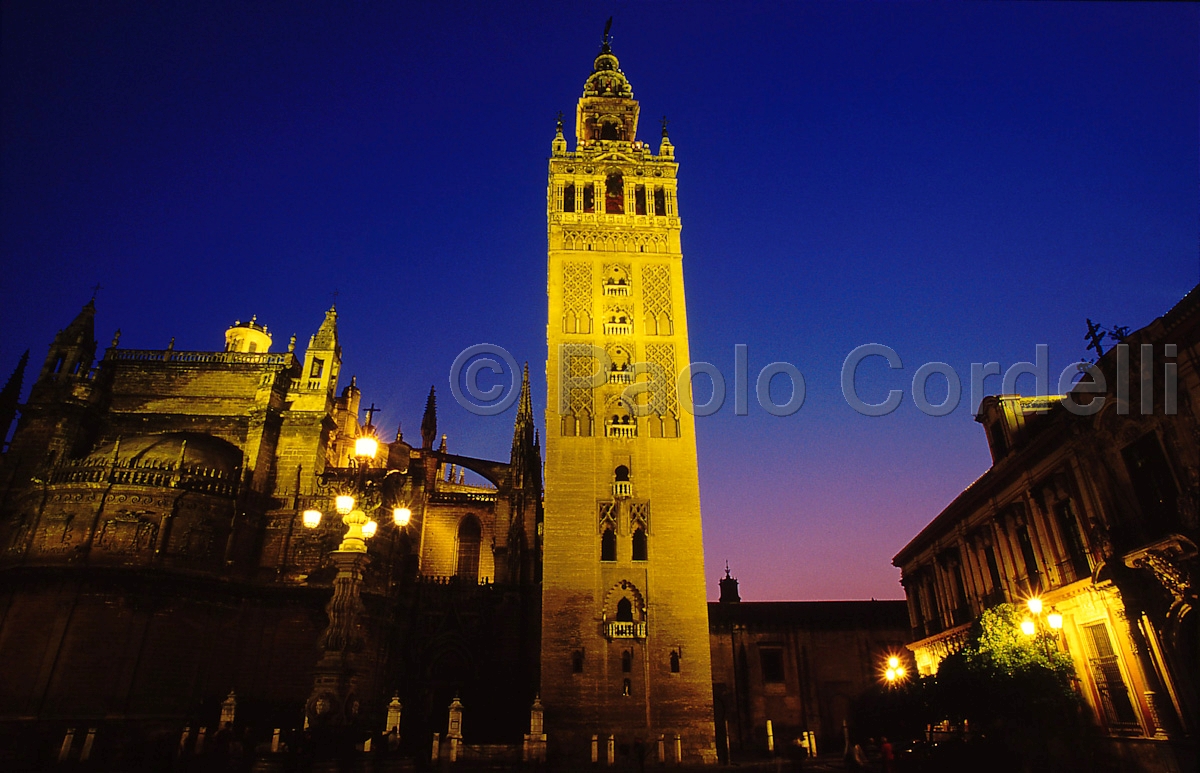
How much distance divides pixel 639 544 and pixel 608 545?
1.41 m

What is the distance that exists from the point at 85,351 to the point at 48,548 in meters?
13.5

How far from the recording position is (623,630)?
1152 inches

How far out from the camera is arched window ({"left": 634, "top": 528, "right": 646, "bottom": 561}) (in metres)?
31.0

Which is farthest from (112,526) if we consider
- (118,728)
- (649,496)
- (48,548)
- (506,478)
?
(649,496)

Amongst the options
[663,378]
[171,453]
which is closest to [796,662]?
[663,378]

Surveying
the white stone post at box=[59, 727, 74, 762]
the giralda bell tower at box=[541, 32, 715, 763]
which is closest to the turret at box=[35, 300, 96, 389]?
the white stone post at box=[59, 727, 74, 762]

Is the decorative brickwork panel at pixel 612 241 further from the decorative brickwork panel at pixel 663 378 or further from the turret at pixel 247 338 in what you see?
the turret at pixel 247 338

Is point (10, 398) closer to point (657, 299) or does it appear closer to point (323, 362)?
point (323, 362)

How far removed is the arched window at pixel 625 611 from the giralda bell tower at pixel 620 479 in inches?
2.3

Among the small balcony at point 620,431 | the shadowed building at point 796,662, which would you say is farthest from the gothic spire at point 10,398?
the shadowed building at point 796,662

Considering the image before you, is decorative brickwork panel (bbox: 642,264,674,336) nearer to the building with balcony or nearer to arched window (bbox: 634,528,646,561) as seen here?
arched window (bbox: 634,528,646,561)

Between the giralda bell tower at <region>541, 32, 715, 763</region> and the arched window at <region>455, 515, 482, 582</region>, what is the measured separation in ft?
38.7

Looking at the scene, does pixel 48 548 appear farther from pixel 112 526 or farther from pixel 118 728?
pixel 118 728

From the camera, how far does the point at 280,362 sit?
40.1 metres
